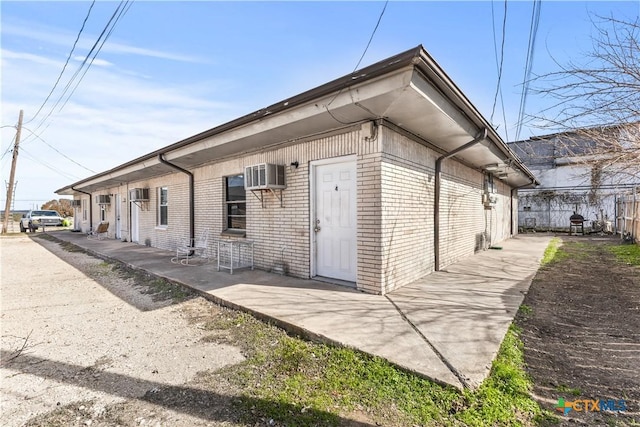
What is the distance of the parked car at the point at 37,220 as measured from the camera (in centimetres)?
2157

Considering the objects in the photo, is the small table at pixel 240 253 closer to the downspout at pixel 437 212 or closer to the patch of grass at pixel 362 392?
the patch of grass at pixel 362 392

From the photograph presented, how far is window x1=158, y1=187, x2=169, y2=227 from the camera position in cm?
1095

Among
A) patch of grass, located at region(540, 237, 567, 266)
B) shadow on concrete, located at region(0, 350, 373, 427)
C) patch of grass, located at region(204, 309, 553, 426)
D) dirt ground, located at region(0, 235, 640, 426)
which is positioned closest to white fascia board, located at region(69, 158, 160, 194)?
dirt ground, located at region(0, 235, 640, 426)

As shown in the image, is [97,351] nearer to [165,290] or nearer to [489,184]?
[165,290]

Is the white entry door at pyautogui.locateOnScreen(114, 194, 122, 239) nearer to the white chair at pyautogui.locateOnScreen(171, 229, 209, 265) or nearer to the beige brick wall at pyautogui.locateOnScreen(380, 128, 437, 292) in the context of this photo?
the white chair at pyautogui.locateOnScreen(171, 229, 209, 265)

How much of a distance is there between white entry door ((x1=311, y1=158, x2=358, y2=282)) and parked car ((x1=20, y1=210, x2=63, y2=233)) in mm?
25614

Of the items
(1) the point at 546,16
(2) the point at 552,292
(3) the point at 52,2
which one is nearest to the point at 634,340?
(2) the point at 552,292

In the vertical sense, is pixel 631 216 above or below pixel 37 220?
above

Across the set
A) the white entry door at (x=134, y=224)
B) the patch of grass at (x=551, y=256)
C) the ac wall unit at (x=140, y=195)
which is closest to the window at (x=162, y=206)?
the ac wall unit at (x=140, y=195)

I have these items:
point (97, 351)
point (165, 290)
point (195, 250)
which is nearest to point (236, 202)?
point (195, 250)

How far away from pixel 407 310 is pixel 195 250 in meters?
6.98

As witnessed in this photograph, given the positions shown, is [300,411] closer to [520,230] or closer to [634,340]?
[634,340]

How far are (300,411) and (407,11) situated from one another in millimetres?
6053

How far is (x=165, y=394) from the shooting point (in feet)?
7.82
